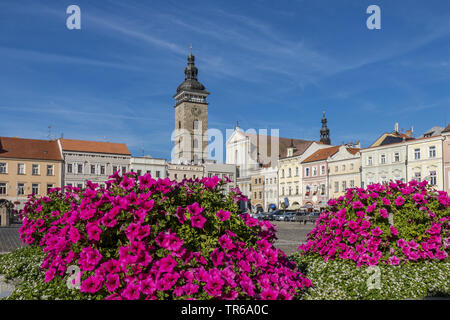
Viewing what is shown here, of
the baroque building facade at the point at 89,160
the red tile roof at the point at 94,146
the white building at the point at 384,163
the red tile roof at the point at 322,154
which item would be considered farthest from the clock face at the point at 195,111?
the white building at the point at 384,163

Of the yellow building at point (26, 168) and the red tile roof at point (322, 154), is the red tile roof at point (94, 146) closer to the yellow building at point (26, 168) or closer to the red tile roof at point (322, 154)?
the yellow building at point (26, 168)

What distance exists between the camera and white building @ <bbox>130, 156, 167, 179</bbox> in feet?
214

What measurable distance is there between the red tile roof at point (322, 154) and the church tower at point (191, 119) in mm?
27918

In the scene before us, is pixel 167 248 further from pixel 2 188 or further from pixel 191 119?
pixel 191 119

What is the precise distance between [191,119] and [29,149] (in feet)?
129

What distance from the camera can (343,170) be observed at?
58812 millimetres

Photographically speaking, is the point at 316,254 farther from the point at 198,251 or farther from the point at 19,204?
the point at 19,204

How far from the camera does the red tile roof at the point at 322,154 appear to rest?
204 feet

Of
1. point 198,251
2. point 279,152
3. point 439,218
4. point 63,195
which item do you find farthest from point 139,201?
point 279,152

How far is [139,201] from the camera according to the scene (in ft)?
13.4

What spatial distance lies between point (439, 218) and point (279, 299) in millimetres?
4752

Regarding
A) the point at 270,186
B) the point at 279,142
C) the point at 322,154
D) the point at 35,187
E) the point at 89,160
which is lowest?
the point at 35,187

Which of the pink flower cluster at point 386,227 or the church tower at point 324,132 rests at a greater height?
the church tower at point 324,132

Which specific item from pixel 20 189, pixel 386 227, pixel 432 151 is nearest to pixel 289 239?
pixel 386 227
